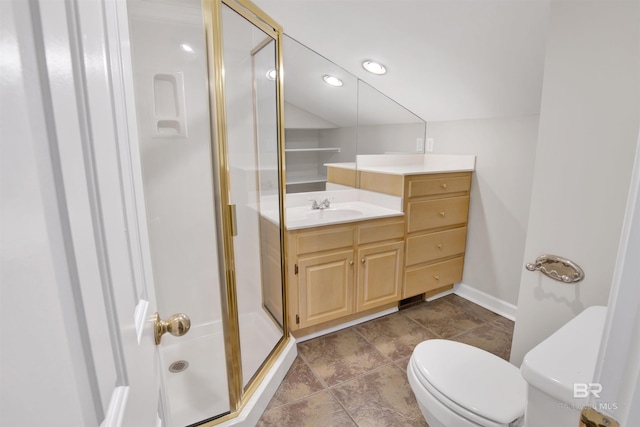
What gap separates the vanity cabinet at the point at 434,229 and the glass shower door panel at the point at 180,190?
4.60 ft

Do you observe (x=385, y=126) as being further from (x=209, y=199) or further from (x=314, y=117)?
(x=209, y=199)

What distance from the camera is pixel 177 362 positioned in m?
1.98

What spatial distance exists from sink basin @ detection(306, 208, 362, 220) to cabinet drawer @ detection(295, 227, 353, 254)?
29 cm

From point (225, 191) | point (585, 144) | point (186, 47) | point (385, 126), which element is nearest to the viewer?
point (585, 144)

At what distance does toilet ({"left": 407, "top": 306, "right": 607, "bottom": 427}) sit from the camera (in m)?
0.81

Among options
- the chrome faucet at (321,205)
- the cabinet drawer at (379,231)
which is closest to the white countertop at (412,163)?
the chrome faucet at (321,205)

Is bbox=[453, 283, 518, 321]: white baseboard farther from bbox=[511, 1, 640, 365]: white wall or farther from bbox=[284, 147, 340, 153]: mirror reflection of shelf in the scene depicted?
bbox=[284, 147, 340, 153]: mirror reflection of shelf

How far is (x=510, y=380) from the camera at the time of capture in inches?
49.4

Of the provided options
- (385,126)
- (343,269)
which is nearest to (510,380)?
(343,269)

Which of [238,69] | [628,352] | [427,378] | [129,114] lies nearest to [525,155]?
[427,378]

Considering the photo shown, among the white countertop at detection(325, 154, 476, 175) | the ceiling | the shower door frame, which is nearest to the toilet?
the shower door frame

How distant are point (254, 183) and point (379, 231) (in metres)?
0.95

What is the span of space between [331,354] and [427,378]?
3.20ft

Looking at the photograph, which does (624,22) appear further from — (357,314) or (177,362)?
(177,362)
